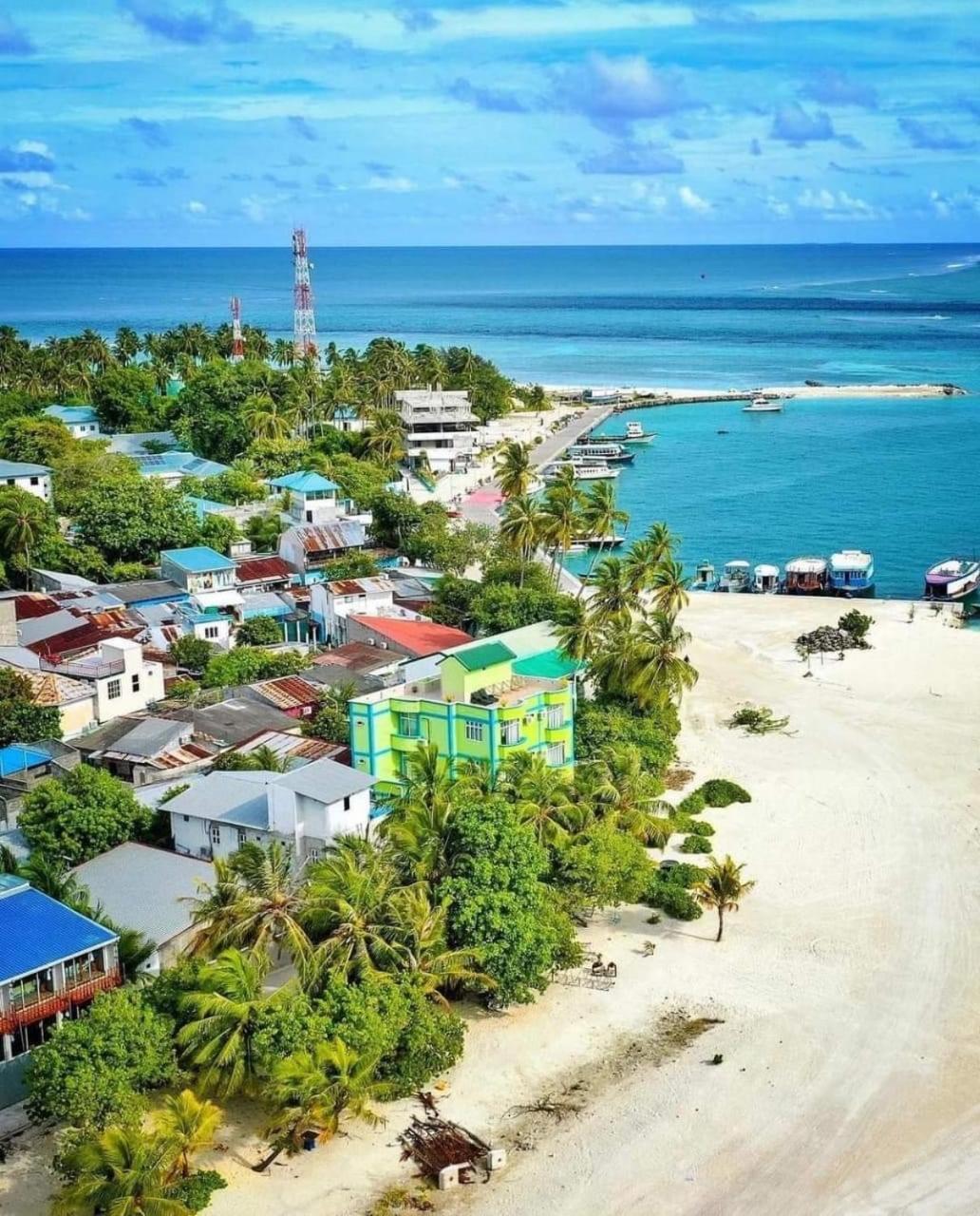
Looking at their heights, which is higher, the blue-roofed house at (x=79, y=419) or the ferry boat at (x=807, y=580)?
the blue-roofed house at (x=79, y=419)

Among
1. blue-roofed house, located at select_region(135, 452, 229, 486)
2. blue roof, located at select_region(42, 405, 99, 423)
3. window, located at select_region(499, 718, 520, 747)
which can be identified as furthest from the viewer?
blue roof, located at select_region(42, 405, 99, 423)

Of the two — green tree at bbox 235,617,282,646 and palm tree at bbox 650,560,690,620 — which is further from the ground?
palm tree at bbox 650,560,690,620

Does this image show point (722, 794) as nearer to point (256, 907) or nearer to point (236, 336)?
point (256, 907)

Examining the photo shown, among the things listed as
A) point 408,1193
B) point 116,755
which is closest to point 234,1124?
point 408,1193

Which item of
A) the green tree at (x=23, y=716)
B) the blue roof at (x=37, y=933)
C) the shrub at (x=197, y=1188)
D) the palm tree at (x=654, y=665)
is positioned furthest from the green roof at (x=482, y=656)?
the shrub at (x=197, y=1188)

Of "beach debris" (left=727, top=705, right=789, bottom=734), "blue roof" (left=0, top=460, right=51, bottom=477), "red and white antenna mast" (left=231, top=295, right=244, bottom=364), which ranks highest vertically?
"red and white antenna mast" (left=231, top=295, right=244, bottom=364)

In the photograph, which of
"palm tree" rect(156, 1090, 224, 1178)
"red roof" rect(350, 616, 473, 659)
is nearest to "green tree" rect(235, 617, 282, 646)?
"red roof" rect(350, 616, 473, 659)

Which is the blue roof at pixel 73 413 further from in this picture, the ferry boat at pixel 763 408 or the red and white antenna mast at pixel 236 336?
the ferry boat at pixel 763 408

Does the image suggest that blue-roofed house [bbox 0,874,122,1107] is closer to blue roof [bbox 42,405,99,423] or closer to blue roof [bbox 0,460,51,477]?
blue roof [bbox 0,460,51,477]
